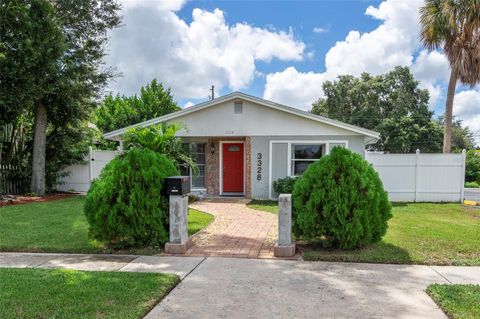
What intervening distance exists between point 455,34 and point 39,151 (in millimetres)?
16978

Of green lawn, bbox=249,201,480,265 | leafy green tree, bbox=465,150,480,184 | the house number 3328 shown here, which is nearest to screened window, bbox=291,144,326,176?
the house number 3328

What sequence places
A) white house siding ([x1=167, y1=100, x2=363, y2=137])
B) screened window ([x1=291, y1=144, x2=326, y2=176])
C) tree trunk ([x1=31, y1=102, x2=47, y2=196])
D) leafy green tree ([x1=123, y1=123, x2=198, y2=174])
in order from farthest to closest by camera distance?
1. tree trunk ([x1=31, y1=102, x2=47, y2=196])
2. screened window ([x1=291, y1=144, x2=326, y2=176])
3. white house siding ([x1=167, y1=100, x2=363, y2=137])
4. leafy green tree ([x1=123, y1=123, x2=198, y2=174])

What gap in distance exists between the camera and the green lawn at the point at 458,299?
3.40 meters

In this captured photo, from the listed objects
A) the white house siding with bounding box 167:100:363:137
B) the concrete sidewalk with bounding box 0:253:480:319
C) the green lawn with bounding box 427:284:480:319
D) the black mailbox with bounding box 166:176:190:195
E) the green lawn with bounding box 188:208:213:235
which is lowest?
the green lawn with bounding box 188:208:213:235

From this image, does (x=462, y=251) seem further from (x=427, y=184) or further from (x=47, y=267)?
(x=427, y=184)

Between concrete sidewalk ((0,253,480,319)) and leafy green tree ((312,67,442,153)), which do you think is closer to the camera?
concrete sidewalk ((0,253,480,319))

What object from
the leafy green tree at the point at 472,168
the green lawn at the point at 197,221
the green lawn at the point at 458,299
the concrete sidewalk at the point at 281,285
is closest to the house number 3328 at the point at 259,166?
the green lawn at the point at 197,221

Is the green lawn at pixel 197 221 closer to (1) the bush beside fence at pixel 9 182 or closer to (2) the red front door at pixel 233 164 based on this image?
(2) the red front door at pixel 233 164

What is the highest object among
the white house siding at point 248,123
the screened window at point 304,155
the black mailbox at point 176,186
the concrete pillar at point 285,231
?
the white house siding at point 248,123

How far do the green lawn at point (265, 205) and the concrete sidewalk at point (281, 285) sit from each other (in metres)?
5.30

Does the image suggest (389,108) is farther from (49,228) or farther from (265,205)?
(49,228)

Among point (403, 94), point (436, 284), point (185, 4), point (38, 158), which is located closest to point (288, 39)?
point (185, 4)

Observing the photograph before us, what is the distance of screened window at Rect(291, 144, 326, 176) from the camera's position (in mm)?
12914

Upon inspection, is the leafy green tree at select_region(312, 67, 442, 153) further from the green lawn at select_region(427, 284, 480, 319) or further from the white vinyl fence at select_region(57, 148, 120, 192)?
the green lawn at select_region(427, 284, 480, 319)
